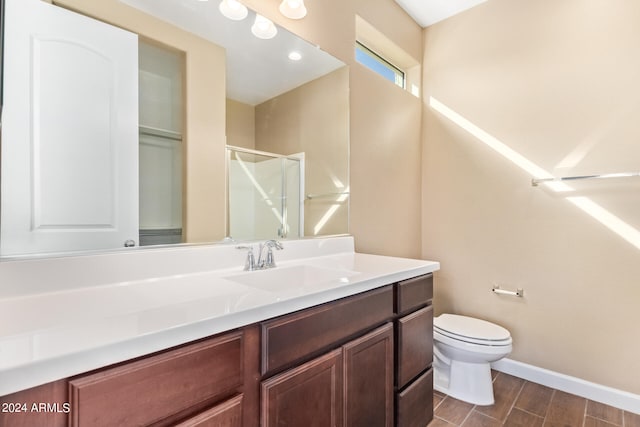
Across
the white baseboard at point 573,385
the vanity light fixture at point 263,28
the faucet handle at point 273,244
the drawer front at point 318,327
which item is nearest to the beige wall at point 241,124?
the vanity light fixture at point 263,28

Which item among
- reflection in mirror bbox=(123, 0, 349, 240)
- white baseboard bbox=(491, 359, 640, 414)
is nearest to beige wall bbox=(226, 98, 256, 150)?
reflection in mirror bbox=(123, 0, 349, 240)

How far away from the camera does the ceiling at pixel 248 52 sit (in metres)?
1.20

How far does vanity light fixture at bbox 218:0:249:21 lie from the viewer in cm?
130

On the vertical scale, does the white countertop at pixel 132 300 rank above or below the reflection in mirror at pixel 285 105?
below

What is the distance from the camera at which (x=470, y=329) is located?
1854 millimetres

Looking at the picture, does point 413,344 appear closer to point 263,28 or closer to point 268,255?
point 268,255

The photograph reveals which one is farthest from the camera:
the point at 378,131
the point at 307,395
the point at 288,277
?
the point at 378,131

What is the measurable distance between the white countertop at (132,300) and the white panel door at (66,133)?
3.8 inches

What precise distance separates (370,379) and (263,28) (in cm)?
161

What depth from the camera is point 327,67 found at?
1761 millimetres

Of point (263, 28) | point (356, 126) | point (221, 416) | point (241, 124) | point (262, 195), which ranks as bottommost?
point (221, 416)

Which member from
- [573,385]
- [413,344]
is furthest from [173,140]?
[573,385]

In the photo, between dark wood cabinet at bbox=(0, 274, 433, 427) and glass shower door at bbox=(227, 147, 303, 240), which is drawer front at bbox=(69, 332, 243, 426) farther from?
glass shower door at bbox=(227, 147, 303, 240)

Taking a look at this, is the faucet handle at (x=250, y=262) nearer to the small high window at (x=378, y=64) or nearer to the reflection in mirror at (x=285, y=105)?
the reflection in mirror at (x=285, y=105)
